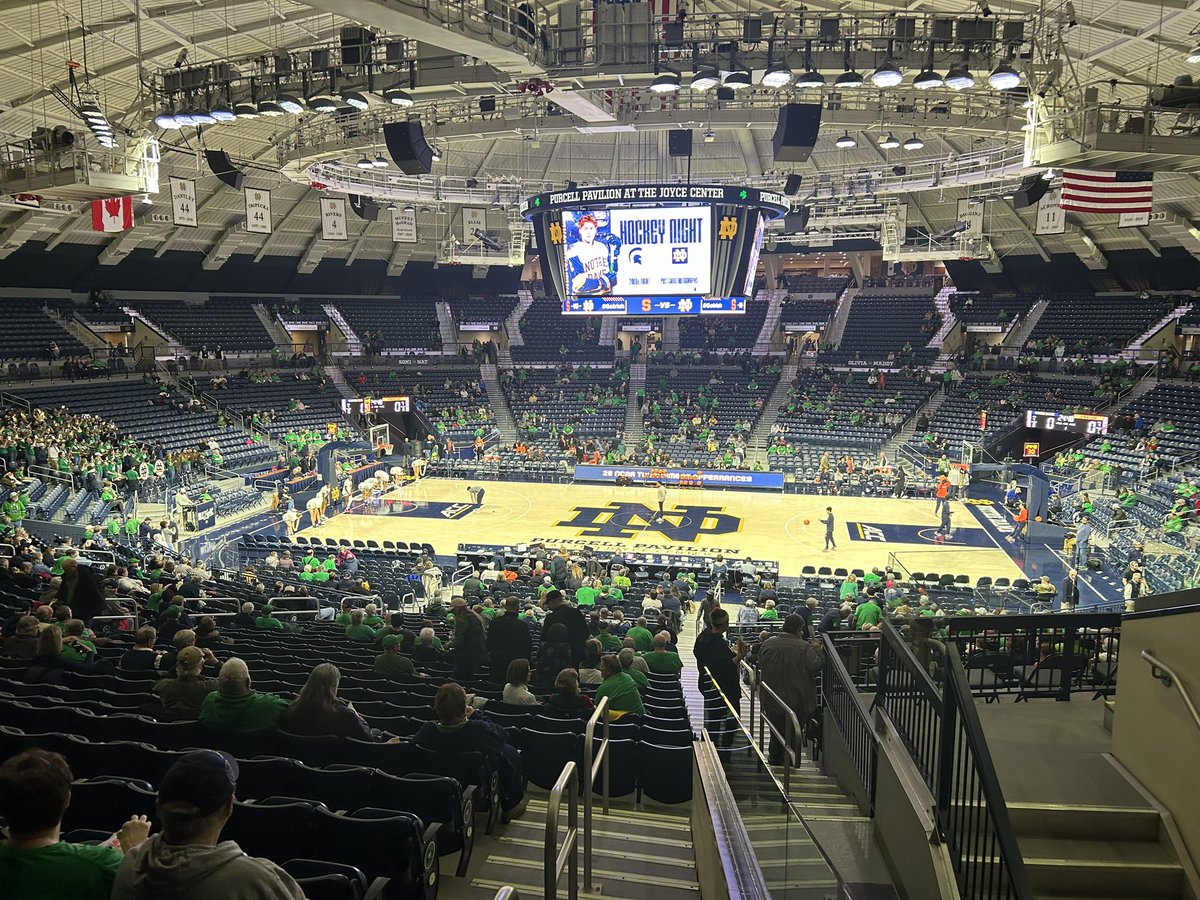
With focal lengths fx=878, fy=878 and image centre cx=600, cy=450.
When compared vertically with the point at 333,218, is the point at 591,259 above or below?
below

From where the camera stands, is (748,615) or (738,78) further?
(748,615)

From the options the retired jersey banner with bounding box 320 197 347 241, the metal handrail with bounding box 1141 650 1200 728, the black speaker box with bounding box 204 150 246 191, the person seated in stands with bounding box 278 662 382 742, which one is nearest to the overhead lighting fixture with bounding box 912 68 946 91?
the metal handrail with bounding box 1141 650 1200 728

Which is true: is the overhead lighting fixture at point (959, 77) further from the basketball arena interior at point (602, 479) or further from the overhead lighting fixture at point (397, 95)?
the overhead lighting fixture at point (397, 95)

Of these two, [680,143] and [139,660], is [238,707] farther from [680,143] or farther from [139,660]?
[680,143]

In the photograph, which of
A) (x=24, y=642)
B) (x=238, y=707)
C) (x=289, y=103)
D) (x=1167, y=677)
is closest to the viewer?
(x=1167, y=677)

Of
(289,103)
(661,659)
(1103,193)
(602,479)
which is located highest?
(289,103)

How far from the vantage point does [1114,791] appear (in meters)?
5.26

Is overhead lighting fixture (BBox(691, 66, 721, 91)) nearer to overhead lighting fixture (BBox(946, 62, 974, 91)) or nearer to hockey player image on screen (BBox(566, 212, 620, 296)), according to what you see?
overhead lighting fixture (BBox(946, 62, 974, 91))

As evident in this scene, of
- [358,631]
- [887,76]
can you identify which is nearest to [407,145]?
[887,76]

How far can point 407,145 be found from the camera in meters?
19.3

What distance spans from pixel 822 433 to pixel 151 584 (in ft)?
105

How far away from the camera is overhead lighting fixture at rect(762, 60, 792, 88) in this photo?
14661 millimetres

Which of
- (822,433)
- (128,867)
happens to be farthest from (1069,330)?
(128,867)

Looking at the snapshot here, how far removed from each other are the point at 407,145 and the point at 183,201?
834 centimetres
